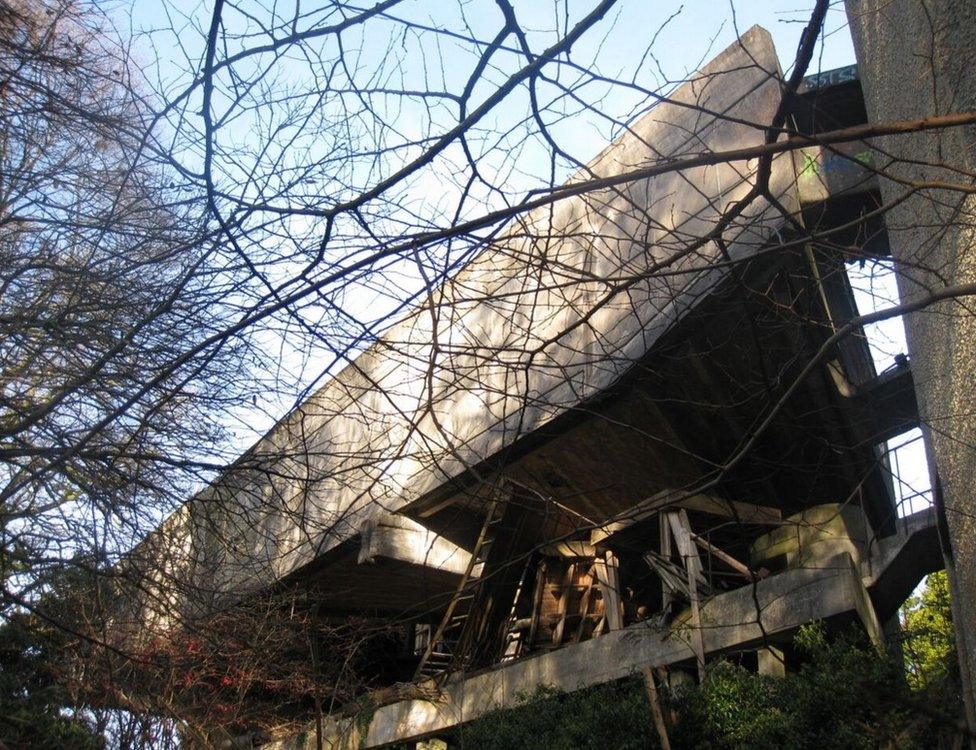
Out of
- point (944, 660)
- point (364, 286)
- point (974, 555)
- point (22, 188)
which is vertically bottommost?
point (974, 555)

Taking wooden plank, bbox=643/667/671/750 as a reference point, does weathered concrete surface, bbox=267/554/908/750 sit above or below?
above

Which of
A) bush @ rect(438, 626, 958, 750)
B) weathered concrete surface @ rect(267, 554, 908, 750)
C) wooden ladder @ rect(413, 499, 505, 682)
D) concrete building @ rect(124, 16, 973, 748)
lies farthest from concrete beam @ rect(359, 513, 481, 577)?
bush @ rect(438, 626, 958, 750)

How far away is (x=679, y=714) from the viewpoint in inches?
310

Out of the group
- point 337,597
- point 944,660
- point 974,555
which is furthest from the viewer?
point 337,597

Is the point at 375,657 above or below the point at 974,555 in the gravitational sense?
above

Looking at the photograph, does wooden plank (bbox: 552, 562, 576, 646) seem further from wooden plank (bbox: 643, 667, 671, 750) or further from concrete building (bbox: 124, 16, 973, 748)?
wooden plank (bbox: 643, 667, 671, 750)

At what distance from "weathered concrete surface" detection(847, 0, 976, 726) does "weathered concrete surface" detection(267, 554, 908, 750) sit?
2.41m

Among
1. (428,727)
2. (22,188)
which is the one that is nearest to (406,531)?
(428,727)

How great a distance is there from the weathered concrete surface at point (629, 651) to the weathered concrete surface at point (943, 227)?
2408mm

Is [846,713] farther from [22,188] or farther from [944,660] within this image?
[22,188]

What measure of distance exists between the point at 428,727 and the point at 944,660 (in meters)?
6.14

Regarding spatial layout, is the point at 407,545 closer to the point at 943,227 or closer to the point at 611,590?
the point at 611,590

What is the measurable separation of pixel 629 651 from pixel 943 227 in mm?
6764

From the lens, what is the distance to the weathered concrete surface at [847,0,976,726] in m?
2.97
